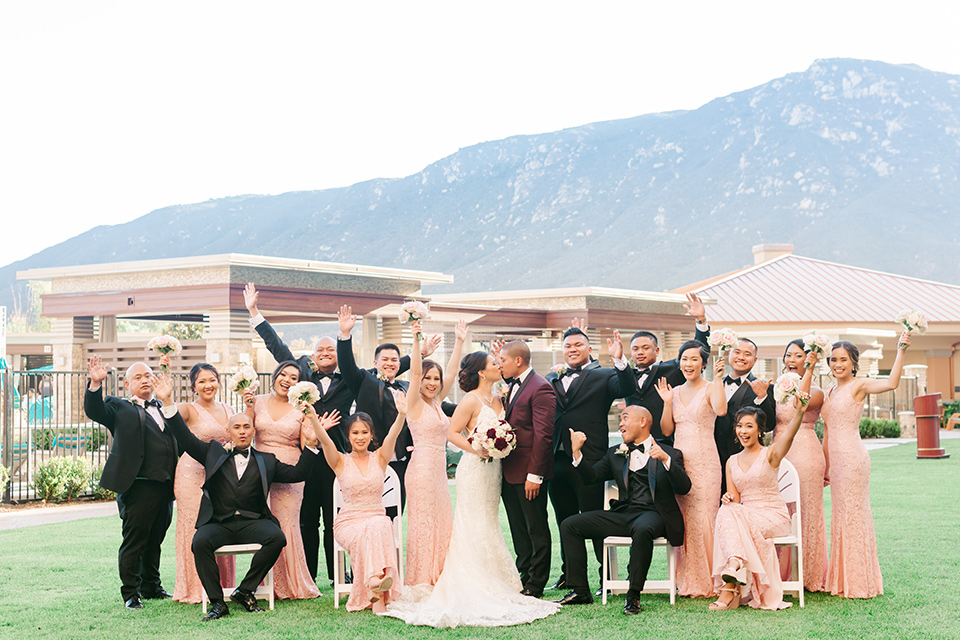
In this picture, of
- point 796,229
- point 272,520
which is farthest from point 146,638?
point 796,229

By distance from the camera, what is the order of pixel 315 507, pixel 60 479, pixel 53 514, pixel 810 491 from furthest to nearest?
pixel 60 479 → pixel 53 514 → pixel 315 507 → pixel 810 491

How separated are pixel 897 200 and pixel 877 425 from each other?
113 m

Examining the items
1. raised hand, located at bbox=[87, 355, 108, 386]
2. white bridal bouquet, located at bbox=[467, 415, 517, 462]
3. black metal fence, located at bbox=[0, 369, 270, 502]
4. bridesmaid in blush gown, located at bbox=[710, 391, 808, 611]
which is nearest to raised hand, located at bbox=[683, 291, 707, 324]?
bridesmaid in blush gown, located at bbox=[710, 391, 808, 611]

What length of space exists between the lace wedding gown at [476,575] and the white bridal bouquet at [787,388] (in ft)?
6.38

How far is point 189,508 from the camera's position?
7141 mm

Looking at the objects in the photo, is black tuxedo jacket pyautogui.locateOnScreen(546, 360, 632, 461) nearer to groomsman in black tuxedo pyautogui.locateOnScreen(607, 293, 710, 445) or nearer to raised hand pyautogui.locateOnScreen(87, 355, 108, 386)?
groomsman in black tuxedo pyautogui.locateOnScreen(607, 293, 710, 445)

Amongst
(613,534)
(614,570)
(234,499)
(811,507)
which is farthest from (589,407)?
(234,499)

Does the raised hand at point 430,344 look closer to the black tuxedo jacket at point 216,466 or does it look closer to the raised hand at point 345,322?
the raised hand at point 345,322

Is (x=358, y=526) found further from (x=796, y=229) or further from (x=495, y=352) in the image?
(x=796, y=229)

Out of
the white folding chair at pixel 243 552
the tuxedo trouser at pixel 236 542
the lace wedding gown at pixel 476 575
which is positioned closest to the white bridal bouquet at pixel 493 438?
the lace wedding gown at pixel 476 575

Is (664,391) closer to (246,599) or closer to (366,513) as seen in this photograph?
(366,513)

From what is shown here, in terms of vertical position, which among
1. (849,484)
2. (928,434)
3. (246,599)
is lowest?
(246,599)

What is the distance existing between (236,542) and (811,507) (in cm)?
414

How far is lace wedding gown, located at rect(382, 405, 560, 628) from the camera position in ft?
21.3
